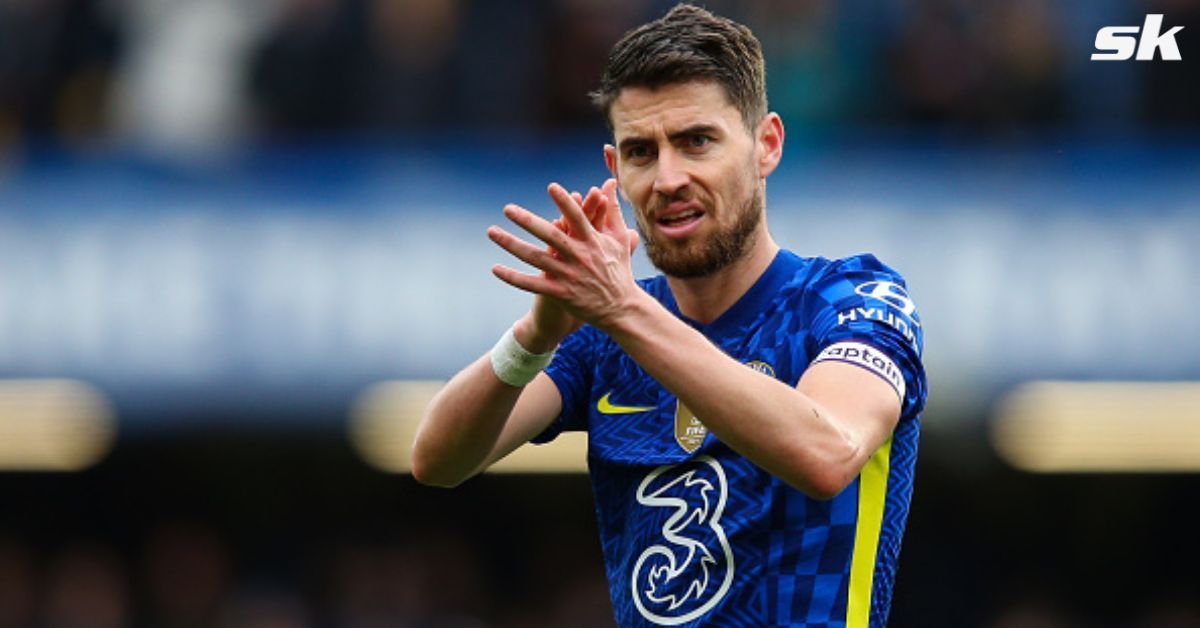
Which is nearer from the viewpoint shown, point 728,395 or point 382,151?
point 728,395

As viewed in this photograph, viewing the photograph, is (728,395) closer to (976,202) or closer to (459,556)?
(976,202)

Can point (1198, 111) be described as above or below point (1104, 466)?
above

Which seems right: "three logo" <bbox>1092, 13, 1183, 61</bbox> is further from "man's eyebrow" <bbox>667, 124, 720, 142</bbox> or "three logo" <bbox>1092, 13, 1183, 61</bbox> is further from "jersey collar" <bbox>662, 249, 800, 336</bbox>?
"man's eyebrow" <bbox>667, 124, 720, 142</bbox>

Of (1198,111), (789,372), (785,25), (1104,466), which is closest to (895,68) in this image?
(785,25)

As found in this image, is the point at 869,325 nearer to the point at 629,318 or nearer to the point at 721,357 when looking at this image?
the point at 721,357

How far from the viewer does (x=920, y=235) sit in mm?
12562

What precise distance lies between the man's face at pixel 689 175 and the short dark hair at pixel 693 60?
0.03 m

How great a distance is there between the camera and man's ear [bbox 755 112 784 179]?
5547mm

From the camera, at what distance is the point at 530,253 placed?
184 inches

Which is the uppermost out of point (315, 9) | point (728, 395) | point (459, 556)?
point (315, 9)

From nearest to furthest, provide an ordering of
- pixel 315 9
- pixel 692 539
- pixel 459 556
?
pixel 692 539
pixel 315 9
pixel 459 556

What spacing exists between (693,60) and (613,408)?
975mm

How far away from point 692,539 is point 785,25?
310 inches

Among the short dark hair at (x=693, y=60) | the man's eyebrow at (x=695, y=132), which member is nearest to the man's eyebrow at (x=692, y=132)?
the man's eyebrow at (x=695, y=132)
